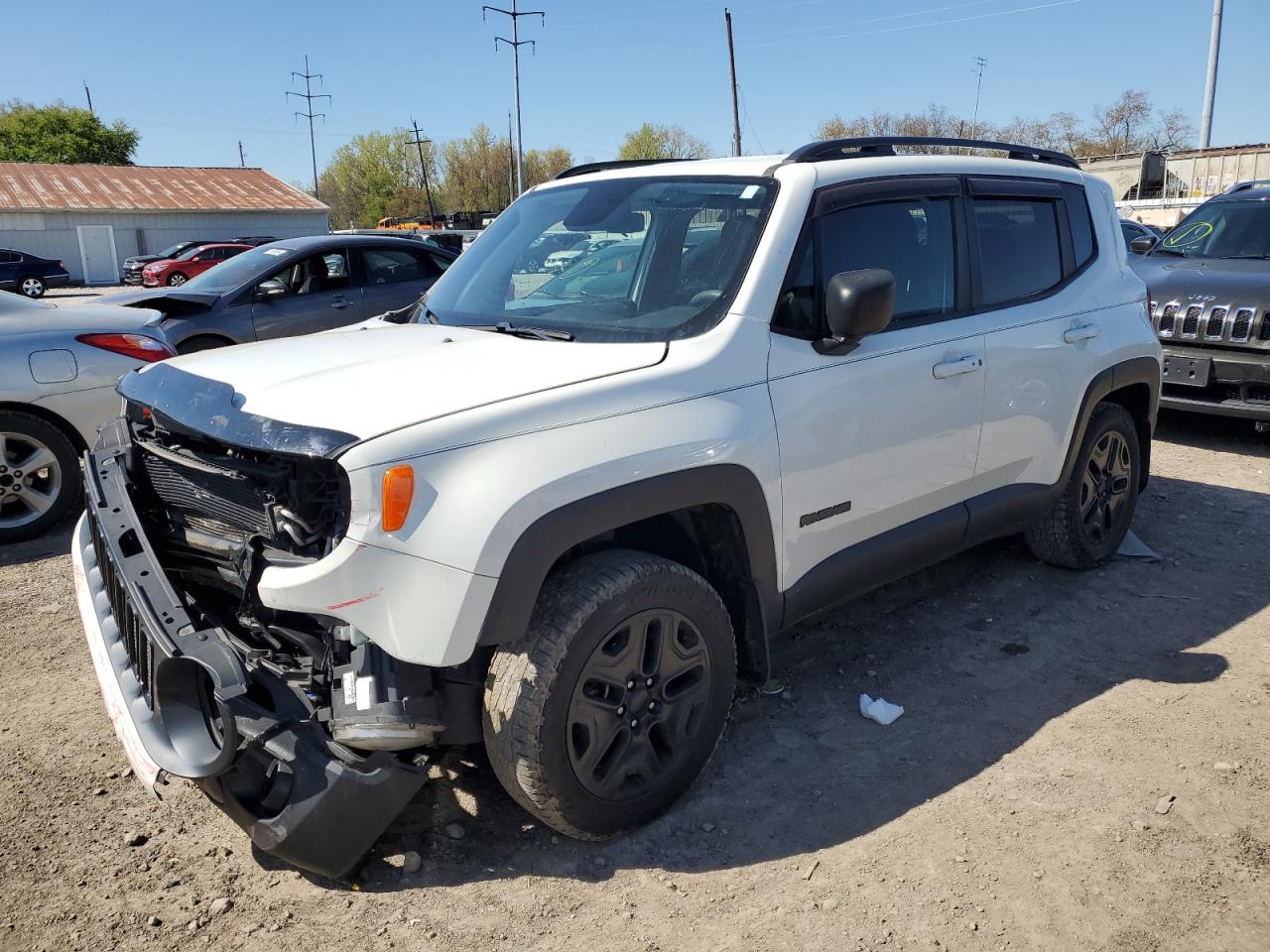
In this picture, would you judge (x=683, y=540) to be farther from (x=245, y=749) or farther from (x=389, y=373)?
(x=245, y=749)

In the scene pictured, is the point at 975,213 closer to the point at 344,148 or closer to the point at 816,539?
the point at 816,539

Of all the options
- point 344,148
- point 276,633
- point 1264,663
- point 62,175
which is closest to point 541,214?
point 276,633

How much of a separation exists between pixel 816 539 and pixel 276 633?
175 cm

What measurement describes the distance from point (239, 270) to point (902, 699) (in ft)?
25.0

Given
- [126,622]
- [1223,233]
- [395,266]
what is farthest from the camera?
[395,266]

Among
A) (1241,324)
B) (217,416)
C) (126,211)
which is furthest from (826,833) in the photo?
(126,211)

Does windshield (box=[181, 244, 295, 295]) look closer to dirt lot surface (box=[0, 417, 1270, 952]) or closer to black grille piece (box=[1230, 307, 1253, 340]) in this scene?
Answer: dirt lot surface (box=[0, 417, 1270, 952])

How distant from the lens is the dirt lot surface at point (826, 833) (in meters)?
2.65

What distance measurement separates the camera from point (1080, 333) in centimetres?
442

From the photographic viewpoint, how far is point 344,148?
307 feet

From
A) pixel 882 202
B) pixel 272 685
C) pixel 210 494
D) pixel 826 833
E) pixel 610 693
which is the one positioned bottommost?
pixel 826 833

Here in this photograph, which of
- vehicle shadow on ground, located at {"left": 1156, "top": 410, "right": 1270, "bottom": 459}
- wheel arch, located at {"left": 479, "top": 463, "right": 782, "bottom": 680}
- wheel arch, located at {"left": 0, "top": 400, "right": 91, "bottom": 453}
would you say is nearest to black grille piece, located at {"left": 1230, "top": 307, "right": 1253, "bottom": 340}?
vehicle shadow on ground, located at {"left": 1156, "top": 410, "right": 1270, "bottom": 459}

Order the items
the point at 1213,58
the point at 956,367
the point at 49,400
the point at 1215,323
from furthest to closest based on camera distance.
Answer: the point at 1213,58 → the point at 1215,323 → the point at 49,400 → the point at 956,367

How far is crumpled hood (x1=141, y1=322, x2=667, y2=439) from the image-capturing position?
259 cm
